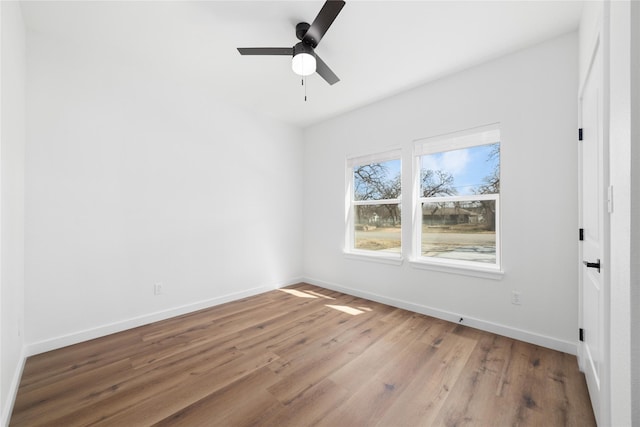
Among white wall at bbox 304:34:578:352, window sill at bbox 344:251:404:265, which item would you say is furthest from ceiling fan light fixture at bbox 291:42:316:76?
window sill at bbox 344:251:404:265

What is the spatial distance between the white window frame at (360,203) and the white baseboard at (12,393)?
11.2ft

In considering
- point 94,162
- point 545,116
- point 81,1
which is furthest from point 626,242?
point 94,162

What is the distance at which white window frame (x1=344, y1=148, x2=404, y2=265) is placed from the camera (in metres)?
3.55

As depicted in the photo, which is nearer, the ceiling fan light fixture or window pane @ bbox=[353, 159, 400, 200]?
the ceiling fan light fixture

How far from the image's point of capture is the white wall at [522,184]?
2.27 meters

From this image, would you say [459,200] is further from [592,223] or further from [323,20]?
[323,20]

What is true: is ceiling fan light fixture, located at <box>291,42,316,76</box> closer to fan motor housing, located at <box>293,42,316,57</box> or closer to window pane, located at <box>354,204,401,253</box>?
fan motor housing, located at <box>293,42,316,57</box>

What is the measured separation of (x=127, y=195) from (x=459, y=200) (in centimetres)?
372

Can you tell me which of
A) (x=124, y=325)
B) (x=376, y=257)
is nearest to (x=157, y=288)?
(x=124, y=325)

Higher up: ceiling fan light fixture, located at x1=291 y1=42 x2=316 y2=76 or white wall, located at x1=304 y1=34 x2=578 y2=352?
ceiling fan light fixture, located at x1=291 y1=42 x2=316 y2=76

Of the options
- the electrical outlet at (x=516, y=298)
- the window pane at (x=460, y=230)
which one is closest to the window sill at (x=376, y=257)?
the window pane at (x=460, y=230)

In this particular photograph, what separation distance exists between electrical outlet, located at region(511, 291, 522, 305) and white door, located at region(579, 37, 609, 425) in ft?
1.57

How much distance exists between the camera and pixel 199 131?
3.36 m

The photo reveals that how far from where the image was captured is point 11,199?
69.8 inches
